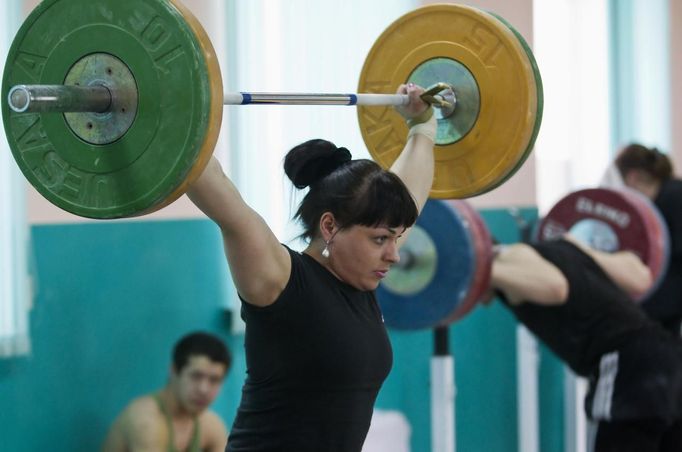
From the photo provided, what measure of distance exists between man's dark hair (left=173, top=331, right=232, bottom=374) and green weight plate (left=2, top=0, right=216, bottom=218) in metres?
1.32

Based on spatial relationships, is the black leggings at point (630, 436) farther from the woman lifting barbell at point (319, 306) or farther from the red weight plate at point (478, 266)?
the woman lifting barbell at point (319, 306)

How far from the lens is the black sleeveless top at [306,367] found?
Result: 1.66 meters

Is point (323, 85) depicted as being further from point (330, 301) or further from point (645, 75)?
point (645, 75)

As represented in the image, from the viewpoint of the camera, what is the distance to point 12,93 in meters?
1.49

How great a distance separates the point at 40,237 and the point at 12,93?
4.03ft

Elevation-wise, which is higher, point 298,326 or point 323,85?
point 323,85

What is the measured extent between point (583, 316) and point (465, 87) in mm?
1103

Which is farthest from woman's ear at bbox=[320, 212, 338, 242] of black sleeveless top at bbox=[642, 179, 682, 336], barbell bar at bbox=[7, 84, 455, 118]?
black sleeveless top at bbox=[642, 179, 682, 336]

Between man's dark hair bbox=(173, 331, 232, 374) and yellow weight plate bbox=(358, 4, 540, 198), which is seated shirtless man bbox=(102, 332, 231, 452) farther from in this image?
yellow weight plate bbox=(358, 4, 540, 198)

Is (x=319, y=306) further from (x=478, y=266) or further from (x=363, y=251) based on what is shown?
(x=478, y=266)

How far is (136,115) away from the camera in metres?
1.55

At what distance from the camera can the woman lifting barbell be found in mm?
1644

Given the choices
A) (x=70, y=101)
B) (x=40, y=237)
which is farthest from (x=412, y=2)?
(x=70, y=101)

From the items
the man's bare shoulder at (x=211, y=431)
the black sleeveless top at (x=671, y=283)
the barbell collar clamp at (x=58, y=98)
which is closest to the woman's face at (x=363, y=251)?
the barbell collar clamp at (x=58, y=98)
